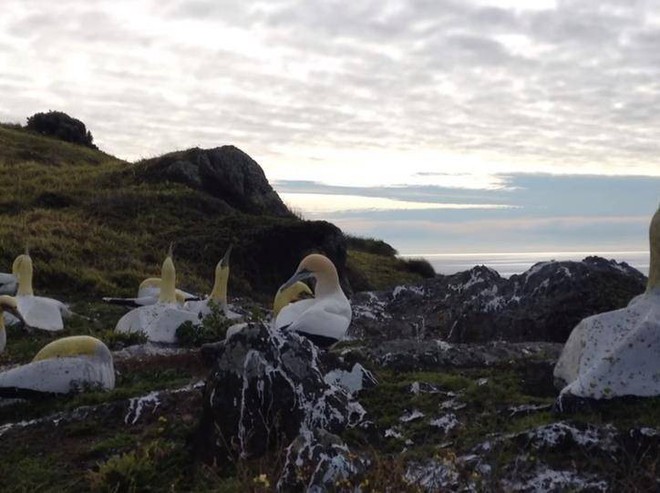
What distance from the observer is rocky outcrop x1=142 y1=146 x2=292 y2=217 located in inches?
1441

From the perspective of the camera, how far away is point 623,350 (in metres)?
7.26

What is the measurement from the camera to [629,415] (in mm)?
6902

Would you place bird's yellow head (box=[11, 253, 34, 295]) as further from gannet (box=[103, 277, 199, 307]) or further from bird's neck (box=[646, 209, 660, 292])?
bird's neck (box=[646, 209, 660, 292])

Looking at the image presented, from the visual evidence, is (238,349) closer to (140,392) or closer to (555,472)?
(140,392)

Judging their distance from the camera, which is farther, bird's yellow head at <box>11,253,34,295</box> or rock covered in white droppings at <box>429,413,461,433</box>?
bird's yellow head at <box>11,253,34,295</box>

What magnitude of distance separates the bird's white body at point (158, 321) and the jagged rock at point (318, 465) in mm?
7313

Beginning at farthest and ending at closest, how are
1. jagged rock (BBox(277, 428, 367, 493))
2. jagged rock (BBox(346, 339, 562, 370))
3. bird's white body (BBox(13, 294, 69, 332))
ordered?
bird's white body (BBox(13, 294, 69, 332))
jagged rock (BBox(346, 339, 562, 370))
jagged rock (BBox(277, 428, 367, 493))

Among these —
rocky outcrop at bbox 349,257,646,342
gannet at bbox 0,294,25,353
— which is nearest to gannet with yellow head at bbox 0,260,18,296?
gannet at bbox 0,294,25,353

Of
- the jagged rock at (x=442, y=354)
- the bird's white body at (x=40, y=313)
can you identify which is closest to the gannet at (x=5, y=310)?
the bird's white body at (x=40, y=313)

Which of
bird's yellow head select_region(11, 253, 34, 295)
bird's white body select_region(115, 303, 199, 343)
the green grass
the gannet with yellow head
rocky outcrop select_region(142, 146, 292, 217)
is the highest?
rocky outcrop select_region(142, 146, 292, 217)

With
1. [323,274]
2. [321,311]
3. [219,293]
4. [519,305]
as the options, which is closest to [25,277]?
[219,293]

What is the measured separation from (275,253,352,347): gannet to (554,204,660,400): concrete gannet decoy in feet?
9.63

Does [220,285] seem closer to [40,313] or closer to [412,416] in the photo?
[40,313]

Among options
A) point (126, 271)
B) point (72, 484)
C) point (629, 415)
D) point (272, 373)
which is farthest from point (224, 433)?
point (126, 271)
